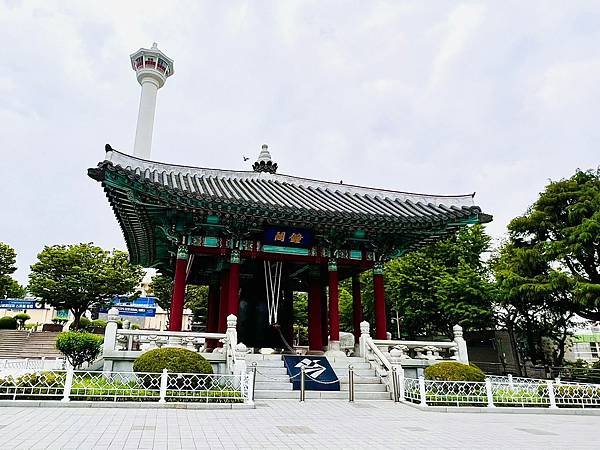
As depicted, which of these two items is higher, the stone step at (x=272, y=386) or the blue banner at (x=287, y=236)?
the blue banner at (x=287, y=236)

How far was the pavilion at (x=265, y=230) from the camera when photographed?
592 inches

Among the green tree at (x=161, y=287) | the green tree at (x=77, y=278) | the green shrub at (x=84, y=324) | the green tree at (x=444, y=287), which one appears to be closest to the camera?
the green tree at (x=444, y=287)


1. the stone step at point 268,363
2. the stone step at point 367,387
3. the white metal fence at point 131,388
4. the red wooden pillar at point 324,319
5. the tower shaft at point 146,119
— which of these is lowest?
the stone step at point 367,387

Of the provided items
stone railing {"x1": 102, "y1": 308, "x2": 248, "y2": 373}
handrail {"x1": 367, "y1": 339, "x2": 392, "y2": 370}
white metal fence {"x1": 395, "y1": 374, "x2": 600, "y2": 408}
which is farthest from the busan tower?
white metal fence {"x1": 395, "y1": 374, "x2": 600, "y2": 408}

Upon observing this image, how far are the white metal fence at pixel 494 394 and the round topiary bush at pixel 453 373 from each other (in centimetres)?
16

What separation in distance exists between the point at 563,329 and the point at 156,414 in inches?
1089

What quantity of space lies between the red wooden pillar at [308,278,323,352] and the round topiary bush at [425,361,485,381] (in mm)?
6211

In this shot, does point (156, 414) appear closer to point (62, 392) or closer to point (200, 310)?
point (62, 392)

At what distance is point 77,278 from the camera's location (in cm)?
4181

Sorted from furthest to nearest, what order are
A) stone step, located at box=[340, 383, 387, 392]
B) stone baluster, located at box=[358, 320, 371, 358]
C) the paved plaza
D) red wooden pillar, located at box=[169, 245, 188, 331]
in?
stone baluster, located at box=[358, 320, 371, 358] < red wooden pillar, located at box=[169, 245, 188, 331] < stone step, located at box=[340, 383, 387, 392] < the paved plaza

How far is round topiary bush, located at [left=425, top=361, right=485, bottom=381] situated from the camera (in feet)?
40.8

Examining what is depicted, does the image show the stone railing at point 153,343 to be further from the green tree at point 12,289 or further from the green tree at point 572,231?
the green tree at point 12,289

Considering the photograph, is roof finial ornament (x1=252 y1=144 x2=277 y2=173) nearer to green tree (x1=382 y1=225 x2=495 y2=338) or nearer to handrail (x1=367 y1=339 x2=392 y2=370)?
handrail (x1=367 y1=339 x2=392 y2=370)

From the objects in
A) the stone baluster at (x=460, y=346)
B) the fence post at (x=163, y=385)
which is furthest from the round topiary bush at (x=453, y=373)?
the fence post at (x=163, y=385)
